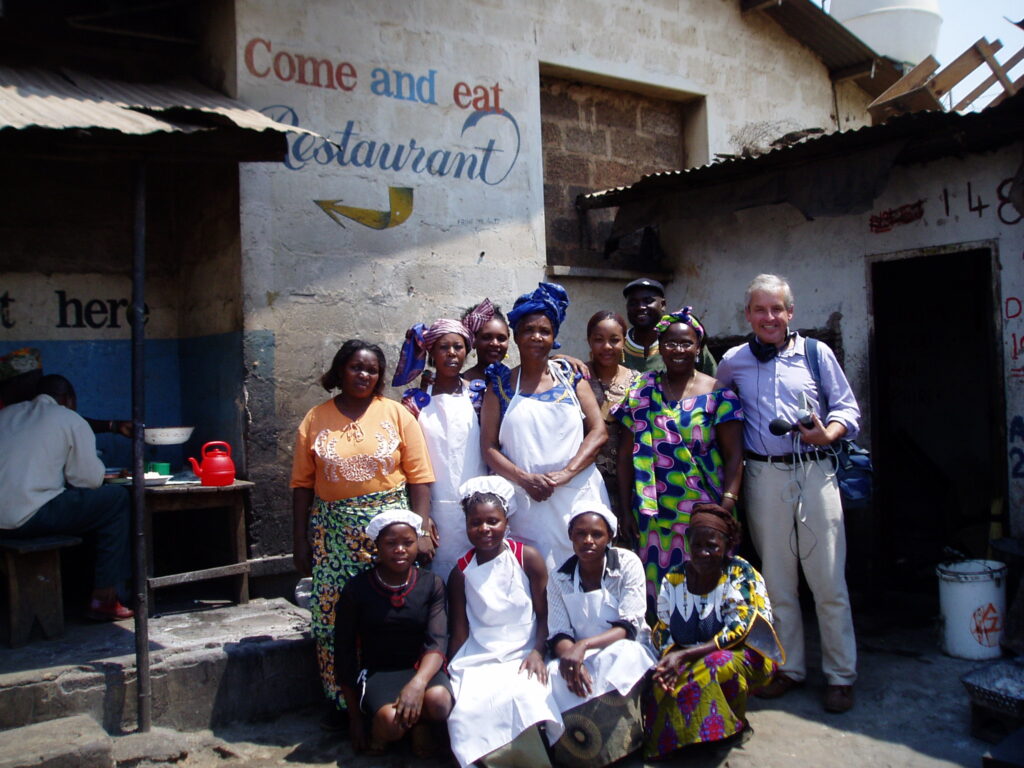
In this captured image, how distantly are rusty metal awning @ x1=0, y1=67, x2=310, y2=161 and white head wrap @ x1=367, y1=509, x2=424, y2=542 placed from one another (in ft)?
6.02

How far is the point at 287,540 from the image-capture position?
5531 mm

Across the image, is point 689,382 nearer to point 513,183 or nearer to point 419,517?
point 419,517

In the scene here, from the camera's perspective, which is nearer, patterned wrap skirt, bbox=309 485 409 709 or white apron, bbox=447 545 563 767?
white apron, bbox=447 545 563 767

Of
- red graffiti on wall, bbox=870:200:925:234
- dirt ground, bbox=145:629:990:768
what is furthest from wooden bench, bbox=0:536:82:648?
red graffiti on wall, bbox=870:200:925:234

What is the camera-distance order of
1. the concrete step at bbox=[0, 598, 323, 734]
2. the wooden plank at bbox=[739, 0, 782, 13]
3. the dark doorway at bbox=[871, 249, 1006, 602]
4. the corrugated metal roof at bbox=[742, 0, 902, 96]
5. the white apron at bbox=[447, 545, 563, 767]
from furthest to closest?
the corrugated metal roof at bbox=[742, 0, 902, 96], the wooden plank at bbox=[739, 0, 782, 13], the dark doorway at bbox=[871, 249, 1006, 602], the concrete step at bbox=[0, 598, 323, 734], the white apron at bbox=[447, 545, 563, 767]

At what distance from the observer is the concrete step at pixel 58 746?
3.46m

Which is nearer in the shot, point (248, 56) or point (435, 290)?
point (248, 56)

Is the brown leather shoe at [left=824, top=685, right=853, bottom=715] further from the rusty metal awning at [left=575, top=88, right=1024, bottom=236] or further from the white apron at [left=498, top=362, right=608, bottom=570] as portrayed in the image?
the rusty metal awning at [left=575, top=88, right=1024, bottom=236]

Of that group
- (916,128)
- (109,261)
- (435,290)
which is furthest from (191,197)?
(916,128)

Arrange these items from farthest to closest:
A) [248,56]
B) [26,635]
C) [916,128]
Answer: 1. [248,56]
2. [916,128]
3. [26,635]

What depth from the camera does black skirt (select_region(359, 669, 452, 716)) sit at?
12.5 feet

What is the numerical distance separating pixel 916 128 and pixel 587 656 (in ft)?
11.2

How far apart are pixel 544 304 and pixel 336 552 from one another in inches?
58.4

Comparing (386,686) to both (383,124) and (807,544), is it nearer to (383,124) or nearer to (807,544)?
(807,544)
